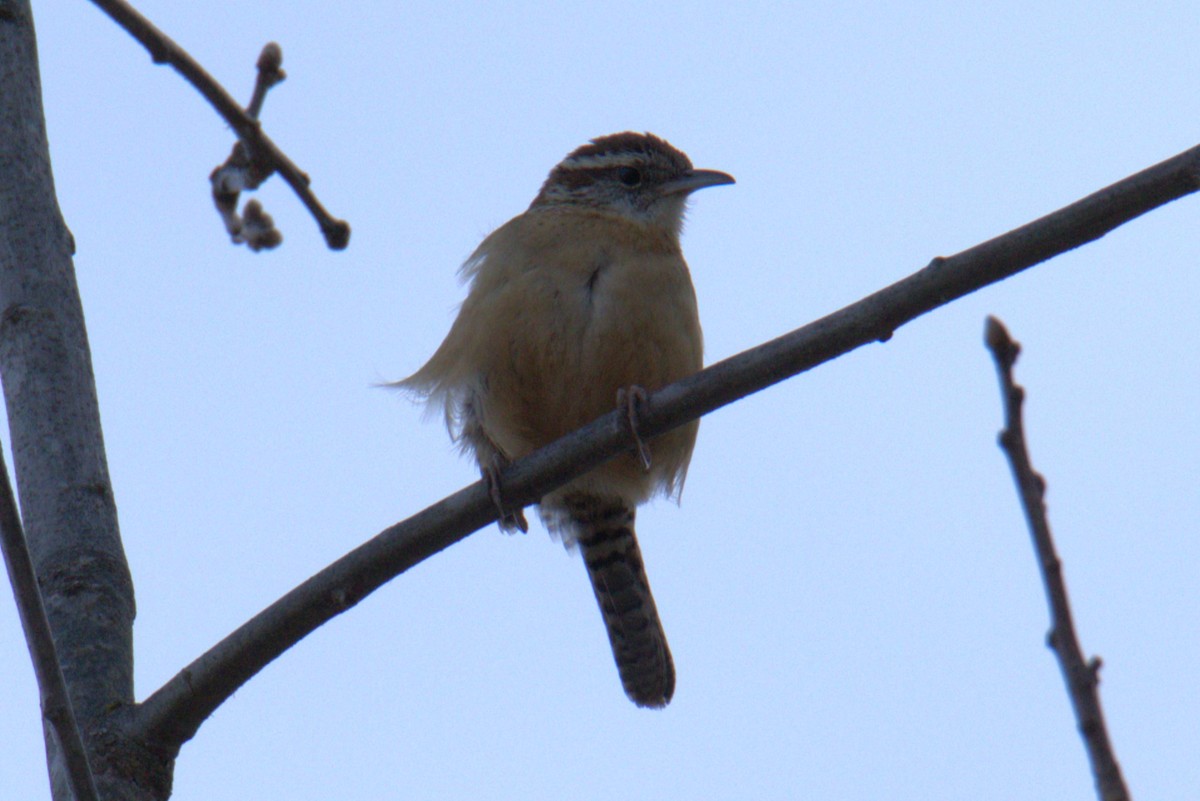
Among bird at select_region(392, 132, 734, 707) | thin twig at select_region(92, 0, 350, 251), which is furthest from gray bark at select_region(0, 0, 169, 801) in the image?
bird at select_region(392, 132, 734, 707)

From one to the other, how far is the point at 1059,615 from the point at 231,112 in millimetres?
3595

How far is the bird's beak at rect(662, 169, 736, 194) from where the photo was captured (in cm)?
654

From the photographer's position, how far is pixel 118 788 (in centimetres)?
339

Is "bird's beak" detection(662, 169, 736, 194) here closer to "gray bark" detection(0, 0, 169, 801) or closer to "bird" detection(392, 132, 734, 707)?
"bird" detection(392, 132, 734, 707)

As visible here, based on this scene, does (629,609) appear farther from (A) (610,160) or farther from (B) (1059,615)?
(B) (1059,615)

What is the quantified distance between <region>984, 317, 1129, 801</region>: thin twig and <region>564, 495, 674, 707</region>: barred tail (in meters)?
4.73

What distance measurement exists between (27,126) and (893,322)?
2.37m

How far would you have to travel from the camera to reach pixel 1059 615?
1.38 meters

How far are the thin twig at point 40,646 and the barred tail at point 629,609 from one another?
3.72m

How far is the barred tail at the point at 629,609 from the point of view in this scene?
6180mm

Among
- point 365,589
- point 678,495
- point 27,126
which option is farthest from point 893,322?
point 678,495

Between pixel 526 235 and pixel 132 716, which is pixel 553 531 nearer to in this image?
pixel 526 235

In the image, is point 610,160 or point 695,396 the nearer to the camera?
point 695,396

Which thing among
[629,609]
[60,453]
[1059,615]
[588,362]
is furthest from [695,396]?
[629,609]
